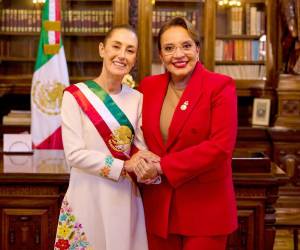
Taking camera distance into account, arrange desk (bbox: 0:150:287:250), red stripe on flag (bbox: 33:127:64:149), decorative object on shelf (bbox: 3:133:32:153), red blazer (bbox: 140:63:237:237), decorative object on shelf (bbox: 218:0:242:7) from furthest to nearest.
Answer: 1. decorative object on shelf (bbox: 218:0:242:7)
2. red stripe on flag (bbox: 33:127:64:149)
3. decorative object on shelf (bbox: 3:133:32:153)
4. desk (bbox: 0:150:287:250)
5. red blazer (bbox: 140:63:237:237)

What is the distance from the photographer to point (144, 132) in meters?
1.92

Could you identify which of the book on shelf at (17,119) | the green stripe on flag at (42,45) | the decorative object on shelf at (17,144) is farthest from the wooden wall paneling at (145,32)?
the decorative object on shelf at (17,144)

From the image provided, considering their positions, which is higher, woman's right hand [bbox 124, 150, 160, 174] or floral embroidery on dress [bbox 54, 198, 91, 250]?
woman's right hand [bbox 124, 150, 160, 174]

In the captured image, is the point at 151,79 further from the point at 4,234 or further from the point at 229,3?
the point at 229,3

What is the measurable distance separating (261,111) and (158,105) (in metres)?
3.12

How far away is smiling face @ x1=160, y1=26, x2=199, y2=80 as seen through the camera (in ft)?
6.08

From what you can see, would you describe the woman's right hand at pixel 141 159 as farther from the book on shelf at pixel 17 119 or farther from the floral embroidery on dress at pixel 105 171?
the book on shelf at pixel 17 119

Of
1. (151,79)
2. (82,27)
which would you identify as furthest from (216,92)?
(82,27)

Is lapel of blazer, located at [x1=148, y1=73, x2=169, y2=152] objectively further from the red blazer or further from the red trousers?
the red trousers

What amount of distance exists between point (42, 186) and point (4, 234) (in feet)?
0.99

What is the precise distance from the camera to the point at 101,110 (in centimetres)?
189

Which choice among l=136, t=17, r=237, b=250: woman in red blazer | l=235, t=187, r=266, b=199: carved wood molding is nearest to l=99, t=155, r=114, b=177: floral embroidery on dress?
l=136, t=17, r=237, b=250: woman in red blazer

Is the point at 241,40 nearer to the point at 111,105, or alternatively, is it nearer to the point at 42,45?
the point at 42,45

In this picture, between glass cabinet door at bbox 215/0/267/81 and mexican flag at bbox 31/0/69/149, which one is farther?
glass cabinet door at bbox 215/0/267/81
